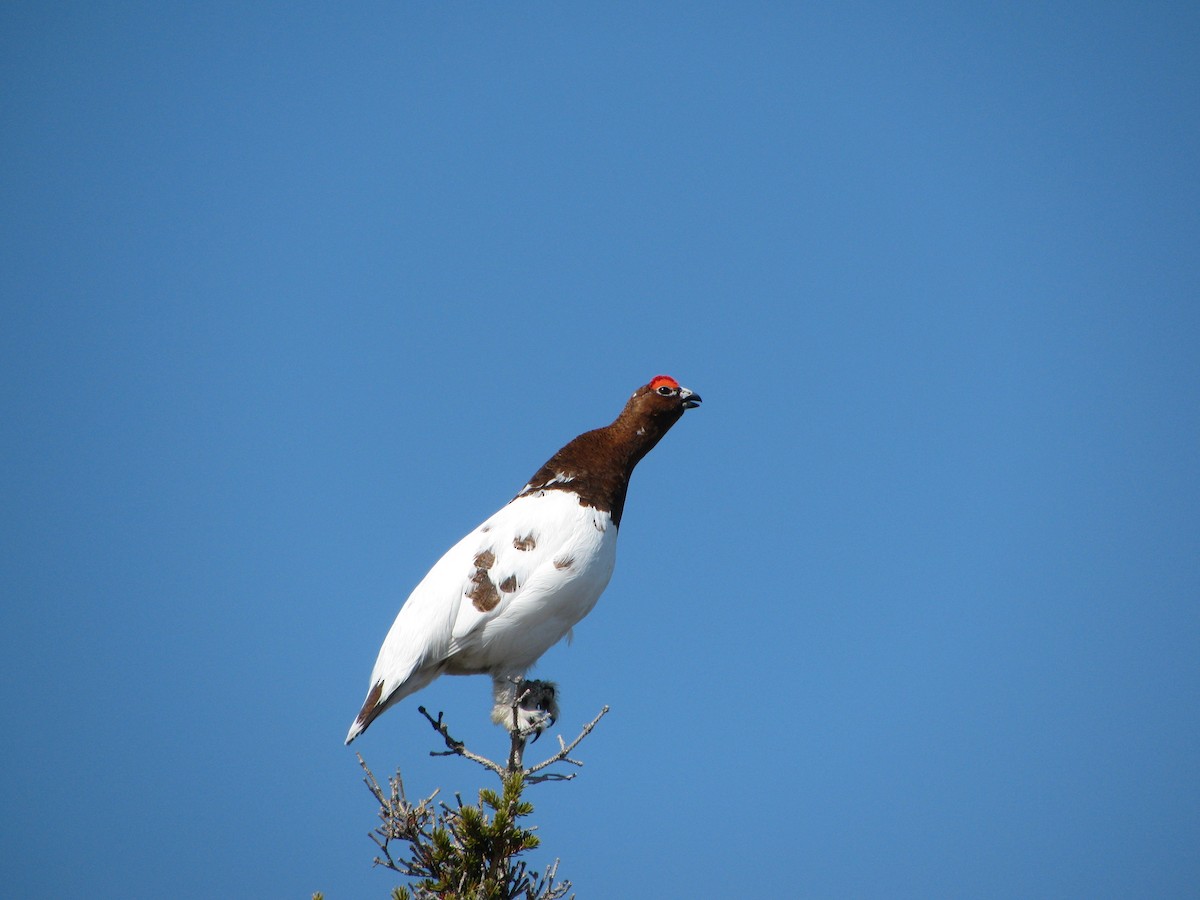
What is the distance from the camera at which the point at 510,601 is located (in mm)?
6770

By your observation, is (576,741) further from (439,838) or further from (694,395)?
(694,395)

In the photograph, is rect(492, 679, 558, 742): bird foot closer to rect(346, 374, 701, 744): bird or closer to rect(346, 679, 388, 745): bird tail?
rect(346, 374, 701, 744): bird

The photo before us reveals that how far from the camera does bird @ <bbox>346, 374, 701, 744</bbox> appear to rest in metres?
6.71

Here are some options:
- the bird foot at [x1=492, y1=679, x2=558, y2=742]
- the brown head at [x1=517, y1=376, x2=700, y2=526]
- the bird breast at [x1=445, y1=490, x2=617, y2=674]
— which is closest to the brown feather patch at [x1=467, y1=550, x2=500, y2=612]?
the bird breast at [x1=445, y1=490, x2=617, y2=674]

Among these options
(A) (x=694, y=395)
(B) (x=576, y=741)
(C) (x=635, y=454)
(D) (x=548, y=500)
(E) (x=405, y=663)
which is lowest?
(B) (x=576, y=741)

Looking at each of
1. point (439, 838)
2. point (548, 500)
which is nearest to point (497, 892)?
point (439, 838)

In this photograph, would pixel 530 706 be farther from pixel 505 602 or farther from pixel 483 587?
pixel 483 587

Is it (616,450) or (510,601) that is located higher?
(616,450)

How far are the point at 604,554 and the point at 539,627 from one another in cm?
63

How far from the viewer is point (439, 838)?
5.16m

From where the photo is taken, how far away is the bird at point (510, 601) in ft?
22.0

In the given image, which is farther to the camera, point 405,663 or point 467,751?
point 405,663

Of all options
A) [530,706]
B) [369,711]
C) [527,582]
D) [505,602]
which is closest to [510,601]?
[505,602]

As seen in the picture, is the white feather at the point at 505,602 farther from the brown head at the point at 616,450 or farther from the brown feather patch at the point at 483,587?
the brown head at the point at 616,450
